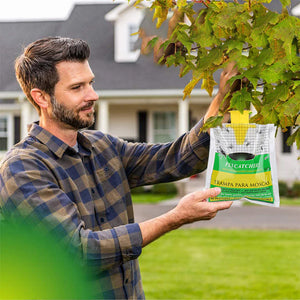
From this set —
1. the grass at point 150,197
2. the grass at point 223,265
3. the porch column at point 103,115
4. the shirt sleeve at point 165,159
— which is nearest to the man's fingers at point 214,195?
the shirt sleeve at point 165,159

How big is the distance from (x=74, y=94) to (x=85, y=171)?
36cm

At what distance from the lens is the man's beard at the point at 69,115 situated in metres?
2.19

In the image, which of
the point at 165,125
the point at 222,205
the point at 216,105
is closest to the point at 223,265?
the point at 216,105

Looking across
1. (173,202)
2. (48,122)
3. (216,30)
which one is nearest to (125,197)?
(48,122)

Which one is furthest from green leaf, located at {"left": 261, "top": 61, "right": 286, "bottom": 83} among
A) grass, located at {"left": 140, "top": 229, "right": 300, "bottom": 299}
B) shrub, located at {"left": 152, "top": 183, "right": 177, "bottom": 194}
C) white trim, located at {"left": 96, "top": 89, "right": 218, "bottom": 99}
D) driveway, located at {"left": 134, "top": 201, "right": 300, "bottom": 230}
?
white trim, located at {"left": 96, "top": 89, "right": 218, "bottom": 99}

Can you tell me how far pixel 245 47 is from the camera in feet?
6.44

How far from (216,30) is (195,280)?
4.92 metres

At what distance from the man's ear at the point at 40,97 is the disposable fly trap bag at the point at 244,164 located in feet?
2.55

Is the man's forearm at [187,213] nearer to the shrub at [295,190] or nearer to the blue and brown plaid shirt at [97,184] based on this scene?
the blue and brown plaid shirt at [97,184]

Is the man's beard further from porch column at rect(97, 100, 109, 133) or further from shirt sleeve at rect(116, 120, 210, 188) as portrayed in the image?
porch column at rect(97, 100, 109, 133)

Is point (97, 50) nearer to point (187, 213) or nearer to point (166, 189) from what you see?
point (166, 189)

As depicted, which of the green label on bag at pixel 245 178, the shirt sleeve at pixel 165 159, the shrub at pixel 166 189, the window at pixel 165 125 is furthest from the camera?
the window at pixel 165 125

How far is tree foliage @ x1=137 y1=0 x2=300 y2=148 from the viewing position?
5.95 ft

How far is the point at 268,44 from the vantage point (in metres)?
1.84
